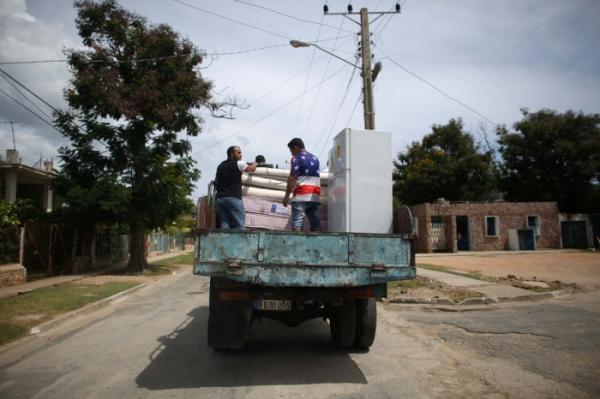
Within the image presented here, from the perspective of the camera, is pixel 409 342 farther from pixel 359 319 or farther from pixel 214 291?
pixel 214 291

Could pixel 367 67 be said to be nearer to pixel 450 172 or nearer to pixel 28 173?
pixel 28 173

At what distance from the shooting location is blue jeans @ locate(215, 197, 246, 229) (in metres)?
5.55

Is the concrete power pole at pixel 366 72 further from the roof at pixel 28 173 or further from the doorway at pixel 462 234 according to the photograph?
the doorway at pixel 462 234

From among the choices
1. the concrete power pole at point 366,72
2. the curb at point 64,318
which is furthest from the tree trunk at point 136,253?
the concrete power pole at point 366,72

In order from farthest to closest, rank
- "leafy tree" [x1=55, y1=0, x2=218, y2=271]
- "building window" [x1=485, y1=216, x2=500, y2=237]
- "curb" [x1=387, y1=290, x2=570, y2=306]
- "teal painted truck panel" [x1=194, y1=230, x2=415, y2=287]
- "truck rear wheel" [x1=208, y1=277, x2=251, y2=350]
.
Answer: "building window" [x1=485, y1=216, x2=500, y2=237]
"leafy tree" [x1=55, y1=0, x2=218, y2=271]
"curb" [x1=387, y1=290, x2=570, y2=306]
"truck rear wheel" [x1=208, y1=277, x2=251, y2=350]
"teal painted truck panel" [x1=194, y1=230, x2=415, y2=287]

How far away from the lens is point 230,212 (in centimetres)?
557

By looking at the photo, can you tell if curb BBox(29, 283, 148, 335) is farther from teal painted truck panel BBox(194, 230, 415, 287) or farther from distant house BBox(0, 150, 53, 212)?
distant house BBox(0, 150, 53, 212)

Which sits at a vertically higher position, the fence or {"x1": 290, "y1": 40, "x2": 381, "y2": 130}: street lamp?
{"x1": 290, "y1": 40, "x2": 381, "y2": 130}: street lamp

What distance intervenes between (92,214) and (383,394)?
14540 millimetres

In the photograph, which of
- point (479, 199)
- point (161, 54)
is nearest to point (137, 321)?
point (161, 54)

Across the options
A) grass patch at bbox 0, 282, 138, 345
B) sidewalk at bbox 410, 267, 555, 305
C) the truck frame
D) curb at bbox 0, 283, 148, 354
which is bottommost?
curb at bbox 0, 283, 148, 354

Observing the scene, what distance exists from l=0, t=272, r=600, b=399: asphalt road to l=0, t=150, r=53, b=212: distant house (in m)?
12.7

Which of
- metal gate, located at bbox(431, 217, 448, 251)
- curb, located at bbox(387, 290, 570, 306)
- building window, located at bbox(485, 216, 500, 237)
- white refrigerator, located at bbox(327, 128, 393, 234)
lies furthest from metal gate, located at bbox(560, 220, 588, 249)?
white refrigerator, located at bbox(327, 128, 393, 234)

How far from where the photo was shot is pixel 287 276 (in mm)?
4289
